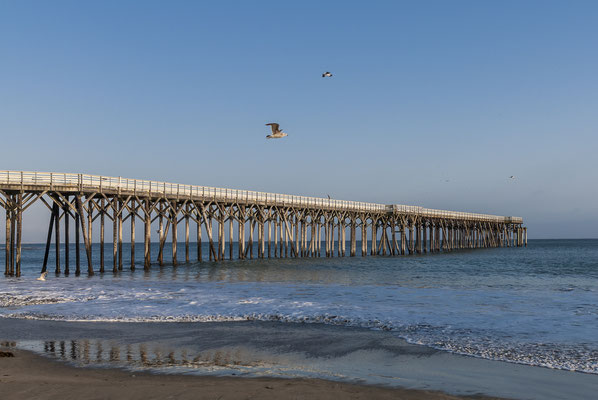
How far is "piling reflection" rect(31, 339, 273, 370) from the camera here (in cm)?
857

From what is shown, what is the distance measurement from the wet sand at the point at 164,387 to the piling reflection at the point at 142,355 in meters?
0.72

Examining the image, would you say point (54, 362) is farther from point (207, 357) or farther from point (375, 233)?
point (375, 233)

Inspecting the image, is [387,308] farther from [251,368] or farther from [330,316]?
[251,368]

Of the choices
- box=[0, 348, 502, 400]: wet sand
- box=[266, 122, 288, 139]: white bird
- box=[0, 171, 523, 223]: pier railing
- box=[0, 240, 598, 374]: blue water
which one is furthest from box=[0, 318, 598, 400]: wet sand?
box=[0, 171, 523, 223]: pier railing

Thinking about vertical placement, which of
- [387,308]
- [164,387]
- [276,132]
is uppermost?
[276,132]

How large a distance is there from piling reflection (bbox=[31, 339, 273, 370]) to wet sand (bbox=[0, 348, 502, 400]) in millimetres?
715

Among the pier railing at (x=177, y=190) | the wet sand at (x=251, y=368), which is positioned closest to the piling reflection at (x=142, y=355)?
the wet sand at (x=251, y=368)

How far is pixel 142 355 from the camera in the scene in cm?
923

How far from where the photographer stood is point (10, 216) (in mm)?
27391

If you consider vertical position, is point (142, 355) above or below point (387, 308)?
above

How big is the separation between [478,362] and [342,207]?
4291 centimetres

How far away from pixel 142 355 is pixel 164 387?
2.48m

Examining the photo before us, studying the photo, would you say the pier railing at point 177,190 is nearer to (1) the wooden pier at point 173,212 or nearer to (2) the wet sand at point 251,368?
(1) the wooden pier at point 173,212

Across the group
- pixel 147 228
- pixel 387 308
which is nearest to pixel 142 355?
pixel 387 308
